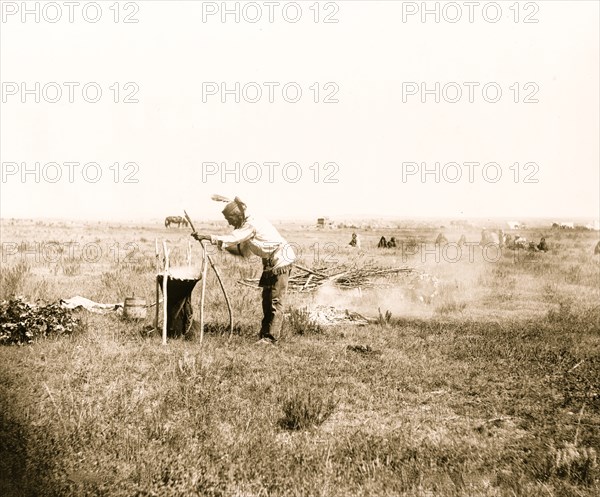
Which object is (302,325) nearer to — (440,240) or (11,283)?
(11,283)

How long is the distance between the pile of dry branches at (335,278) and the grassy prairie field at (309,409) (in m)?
2.12

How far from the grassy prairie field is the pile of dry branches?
212cm

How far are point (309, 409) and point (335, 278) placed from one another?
7.59 meters

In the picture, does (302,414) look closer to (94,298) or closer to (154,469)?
(154,469)

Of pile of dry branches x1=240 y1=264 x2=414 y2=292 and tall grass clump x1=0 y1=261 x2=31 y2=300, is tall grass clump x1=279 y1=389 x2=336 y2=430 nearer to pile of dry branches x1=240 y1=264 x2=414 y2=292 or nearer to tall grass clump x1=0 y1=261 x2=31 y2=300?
pile of dry branches x1=240 y1=264 x2=414 y2=292

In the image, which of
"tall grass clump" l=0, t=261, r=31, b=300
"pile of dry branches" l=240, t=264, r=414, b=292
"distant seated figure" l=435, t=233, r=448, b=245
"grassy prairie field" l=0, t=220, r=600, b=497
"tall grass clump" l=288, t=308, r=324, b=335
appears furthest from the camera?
"distant seated figure" l=435, t=233, r=448, b=245

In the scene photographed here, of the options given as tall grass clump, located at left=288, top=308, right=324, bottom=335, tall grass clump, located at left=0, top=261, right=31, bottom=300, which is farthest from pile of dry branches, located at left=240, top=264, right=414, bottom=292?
tall grass clump, located at left=0, top=261, right=31, bottom=300

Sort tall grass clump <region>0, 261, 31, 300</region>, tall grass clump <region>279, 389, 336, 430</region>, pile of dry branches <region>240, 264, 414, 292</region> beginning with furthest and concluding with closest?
pile of dry branches <region>240, 264, 414, 292</region>
tall grass clump <region>0, 261, 31, 300</region>
tall grass clump <region>279, 389, 336, 430</region>

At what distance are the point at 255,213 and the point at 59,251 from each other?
17.0 metres

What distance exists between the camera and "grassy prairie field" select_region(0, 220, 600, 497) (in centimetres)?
376

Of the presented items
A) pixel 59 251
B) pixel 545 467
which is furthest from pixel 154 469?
pixel 59 251

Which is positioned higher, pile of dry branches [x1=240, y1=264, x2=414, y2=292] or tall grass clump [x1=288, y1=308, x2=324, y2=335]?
pile of dry branches [x1=240, y1=264, x2=414, y2=292]

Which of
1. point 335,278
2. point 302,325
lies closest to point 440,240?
point 335,278

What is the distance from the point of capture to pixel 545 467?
4.02 metres
